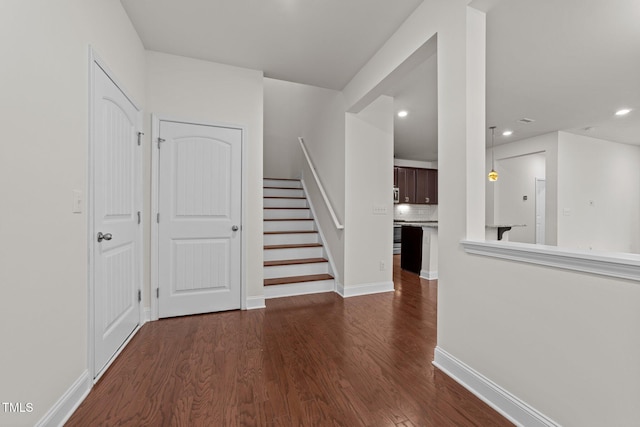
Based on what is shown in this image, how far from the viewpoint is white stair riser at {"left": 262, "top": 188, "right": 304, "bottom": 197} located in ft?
16.5

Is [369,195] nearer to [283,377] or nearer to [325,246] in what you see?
[325,246]

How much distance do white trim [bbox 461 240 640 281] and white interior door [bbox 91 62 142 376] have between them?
244 cm

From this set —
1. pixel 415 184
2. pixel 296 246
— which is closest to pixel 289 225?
pixel 296 246

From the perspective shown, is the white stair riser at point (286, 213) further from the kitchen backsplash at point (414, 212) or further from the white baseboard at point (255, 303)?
the kitchen backsplash at point (414, 212)

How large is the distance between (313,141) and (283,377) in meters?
3.76

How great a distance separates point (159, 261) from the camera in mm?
2760

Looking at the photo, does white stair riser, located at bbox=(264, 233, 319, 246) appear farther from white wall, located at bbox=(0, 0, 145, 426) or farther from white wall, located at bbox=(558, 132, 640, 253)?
white wall, located at bbox=(558, 132, 640, 253)

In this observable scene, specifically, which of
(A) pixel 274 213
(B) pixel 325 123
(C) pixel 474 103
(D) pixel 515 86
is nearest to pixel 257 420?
(C) pixel 474 103

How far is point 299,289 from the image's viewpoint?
3.55 metres

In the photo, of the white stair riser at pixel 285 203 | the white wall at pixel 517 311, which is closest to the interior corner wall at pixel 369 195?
the white wall at pixel 517 311

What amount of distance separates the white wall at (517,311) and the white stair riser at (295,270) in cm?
207

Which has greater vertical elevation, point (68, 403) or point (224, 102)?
point (224, 102)

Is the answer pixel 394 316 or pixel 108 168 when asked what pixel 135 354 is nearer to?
pixel 108 168

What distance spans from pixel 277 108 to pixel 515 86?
169 inches
